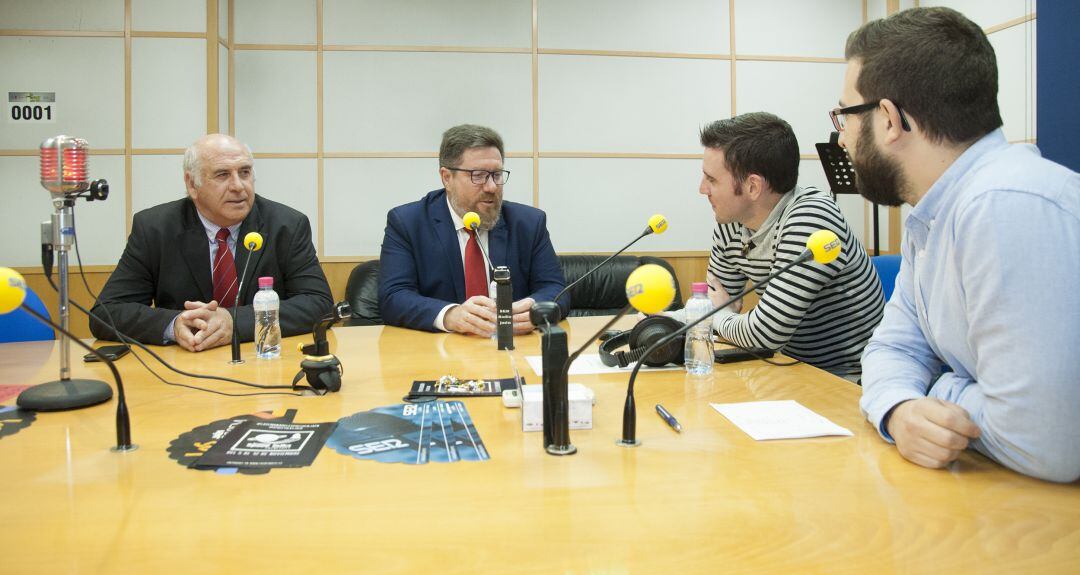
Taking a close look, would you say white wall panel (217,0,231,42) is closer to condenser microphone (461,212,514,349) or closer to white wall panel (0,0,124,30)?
white wall panel (0,0,124,30)

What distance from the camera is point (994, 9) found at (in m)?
4.21

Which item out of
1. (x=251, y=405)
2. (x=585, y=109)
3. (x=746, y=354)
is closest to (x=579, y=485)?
(x=251, y=405)

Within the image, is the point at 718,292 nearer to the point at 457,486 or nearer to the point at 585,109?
the point at 457,486

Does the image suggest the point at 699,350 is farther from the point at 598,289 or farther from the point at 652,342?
the point at 598,289

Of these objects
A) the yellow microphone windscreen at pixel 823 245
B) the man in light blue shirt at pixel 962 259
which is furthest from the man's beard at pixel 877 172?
the yellow microphone windscreen at pixel 823 245

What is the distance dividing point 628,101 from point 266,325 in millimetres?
3320

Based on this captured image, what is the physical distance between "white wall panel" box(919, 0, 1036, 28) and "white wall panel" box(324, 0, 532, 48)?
253 centimetres

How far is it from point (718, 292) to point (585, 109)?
2.74 meters

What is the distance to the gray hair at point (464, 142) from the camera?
274cm

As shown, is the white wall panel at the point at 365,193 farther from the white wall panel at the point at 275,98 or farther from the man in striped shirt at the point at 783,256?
the man in striped shirt at the point at 783,256

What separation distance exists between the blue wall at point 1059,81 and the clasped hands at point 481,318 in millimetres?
1805

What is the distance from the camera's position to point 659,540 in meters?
0.80

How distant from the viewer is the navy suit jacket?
2703 millimetres

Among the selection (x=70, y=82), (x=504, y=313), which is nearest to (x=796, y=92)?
(x=504, y=313)
